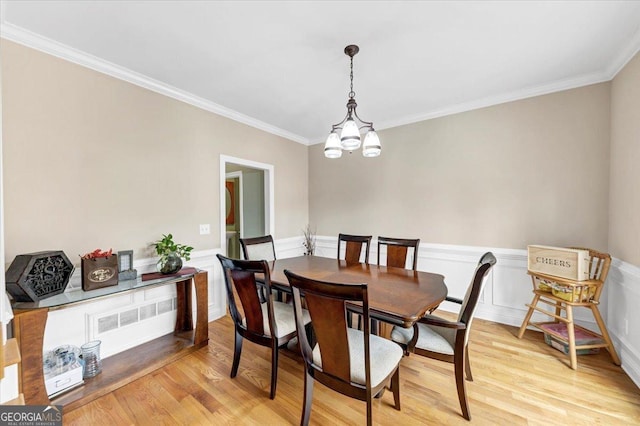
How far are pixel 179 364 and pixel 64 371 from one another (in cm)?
74

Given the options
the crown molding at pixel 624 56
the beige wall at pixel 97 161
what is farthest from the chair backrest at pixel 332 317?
the crown molding at pixel 624 56

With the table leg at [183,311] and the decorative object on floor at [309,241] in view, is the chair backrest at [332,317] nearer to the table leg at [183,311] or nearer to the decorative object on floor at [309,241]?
the table leg at [183,311]

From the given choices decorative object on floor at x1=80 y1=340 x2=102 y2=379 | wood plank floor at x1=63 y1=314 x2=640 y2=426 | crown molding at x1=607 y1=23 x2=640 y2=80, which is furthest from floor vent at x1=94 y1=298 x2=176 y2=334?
crown molding at x1=607 y1=23 x2=640 y2=80

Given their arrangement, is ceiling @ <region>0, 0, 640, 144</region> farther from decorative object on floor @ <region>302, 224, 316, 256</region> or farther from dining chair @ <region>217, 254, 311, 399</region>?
decorative object on floor @ <region>302, 224, 316, 256</region>

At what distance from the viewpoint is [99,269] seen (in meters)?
2.12

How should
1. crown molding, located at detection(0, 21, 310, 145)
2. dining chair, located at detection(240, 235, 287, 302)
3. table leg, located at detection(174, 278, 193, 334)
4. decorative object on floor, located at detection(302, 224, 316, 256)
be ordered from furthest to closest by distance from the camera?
decorative object on floor, located at detection(302, 224, 316, 256), dining chair, located at detection(240, 235, 287, 302), table leg, located at detection(174, 278, 193, 334), crown molding, located at detection(0, 21, 310, 145)

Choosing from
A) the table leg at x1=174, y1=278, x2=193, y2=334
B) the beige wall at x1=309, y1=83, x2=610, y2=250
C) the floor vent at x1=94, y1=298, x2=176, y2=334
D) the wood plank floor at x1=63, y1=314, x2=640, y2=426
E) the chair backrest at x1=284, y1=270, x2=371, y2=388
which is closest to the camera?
the chair backrest at x1=284, y1=270, x2=371, y2=388

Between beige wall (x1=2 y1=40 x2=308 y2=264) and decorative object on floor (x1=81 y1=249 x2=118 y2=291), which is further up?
beige wall (x1=2 y1=40 x2=308 y2=264)

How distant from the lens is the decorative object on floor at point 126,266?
2322 millimetres

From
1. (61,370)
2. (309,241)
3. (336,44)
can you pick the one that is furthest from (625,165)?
(61,370)

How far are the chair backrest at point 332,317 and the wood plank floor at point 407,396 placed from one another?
20.1 inches

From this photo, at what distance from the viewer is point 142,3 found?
1686 millimetres

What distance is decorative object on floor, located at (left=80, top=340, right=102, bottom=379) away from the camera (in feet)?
6.69

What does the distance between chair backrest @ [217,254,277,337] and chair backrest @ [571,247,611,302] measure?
2725 millimetres
